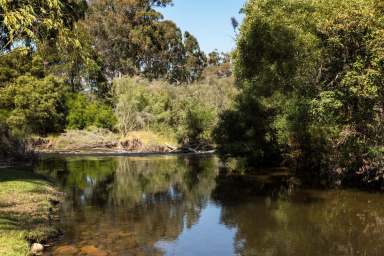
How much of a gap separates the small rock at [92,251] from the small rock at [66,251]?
0.68 ft

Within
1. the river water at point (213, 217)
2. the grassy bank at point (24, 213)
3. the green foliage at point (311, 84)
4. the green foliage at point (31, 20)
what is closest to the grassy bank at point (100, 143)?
the green foliage at point (311, 84)

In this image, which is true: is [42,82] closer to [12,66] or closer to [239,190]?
[12,66]

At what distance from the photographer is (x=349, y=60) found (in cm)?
2139

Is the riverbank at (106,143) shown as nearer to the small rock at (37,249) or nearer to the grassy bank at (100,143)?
the grassy bank at (100,143)

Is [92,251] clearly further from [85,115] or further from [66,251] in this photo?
[85,115]

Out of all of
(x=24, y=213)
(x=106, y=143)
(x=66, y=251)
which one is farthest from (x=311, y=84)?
(x=106, y=143)

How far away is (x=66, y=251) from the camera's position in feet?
41.7

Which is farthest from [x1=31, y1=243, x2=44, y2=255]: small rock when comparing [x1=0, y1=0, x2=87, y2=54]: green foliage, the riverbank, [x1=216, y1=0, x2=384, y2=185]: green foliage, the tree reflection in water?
the riverbank

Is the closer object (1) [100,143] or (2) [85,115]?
(1) [100,143]

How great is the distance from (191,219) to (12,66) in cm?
3897

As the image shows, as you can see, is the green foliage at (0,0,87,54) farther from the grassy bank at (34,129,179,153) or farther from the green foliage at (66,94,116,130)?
the green foliage at (66,94,116,130)

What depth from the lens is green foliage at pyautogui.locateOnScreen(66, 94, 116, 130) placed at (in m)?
53.6

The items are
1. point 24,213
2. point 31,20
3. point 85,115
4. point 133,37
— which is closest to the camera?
point 31,20

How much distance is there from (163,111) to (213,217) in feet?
129
